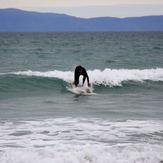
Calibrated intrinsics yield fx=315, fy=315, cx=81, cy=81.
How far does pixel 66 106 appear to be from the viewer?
10.7 metres

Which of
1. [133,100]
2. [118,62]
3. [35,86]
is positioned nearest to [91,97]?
[133,100]

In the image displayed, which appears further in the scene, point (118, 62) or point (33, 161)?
point (118, 62)

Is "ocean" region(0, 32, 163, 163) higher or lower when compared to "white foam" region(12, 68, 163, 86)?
lower

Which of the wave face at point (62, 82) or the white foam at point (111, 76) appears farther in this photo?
the white foam at point (111, 76)

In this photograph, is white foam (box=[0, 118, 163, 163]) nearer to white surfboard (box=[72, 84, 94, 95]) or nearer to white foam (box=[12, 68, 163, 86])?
white surfboard (box=[72, 84, 94, 95])

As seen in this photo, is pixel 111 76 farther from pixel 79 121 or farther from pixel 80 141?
pixel 80 141

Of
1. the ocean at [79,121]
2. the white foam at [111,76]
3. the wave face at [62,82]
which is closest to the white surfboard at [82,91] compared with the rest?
the ocean at [79,121]

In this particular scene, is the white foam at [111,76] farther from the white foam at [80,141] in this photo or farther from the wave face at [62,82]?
the white foam at [80,141]

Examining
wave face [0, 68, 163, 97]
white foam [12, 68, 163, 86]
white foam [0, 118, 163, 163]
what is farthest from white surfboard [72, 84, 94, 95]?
white foam [0, 118, 163, 163]

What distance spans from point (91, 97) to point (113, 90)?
2.63m

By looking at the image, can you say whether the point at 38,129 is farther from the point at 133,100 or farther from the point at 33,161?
the point at 133,100

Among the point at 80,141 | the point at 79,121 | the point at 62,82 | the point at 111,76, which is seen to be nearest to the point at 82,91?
the point at 62,82

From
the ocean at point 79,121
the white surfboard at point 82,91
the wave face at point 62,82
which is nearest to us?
the ocean at point 79,121

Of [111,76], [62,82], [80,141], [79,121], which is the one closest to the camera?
[80,141]
